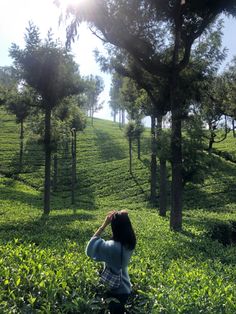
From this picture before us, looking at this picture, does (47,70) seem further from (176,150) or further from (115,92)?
(115,92)

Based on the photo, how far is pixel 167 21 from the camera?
20.0 metres

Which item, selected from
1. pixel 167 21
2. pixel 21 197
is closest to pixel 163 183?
pixel 167 21

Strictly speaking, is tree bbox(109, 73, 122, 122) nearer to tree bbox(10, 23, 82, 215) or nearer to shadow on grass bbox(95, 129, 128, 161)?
tree bbox(10, 23, 82, 215)

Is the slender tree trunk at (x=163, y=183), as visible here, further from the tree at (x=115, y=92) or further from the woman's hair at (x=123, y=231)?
the woman's hair at (x=123, y=231)

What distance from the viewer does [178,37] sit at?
1858cm

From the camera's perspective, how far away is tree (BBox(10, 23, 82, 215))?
81.4 ft

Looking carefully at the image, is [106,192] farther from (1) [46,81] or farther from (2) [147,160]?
(1) [46,81]

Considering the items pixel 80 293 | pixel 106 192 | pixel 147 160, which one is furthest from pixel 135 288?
pixel 147 160

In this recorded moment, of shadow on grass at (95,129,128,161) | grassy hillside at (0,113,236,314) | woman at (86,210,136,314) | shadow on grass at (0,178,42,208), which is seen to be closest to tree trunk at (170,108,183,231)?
grassy hillside at (0,113,236,314)

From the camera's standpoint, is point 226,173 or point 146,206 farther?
point 226,173

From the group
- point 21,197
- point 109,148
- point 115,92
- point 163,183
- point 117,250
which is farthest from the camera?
point 115,92

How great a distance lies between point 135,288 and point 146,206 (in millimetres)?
28375

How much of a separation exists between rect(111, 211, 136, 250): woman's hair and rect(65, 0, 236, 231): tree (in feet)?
41.7

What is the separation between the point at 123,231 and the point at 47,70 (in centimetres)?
2048
